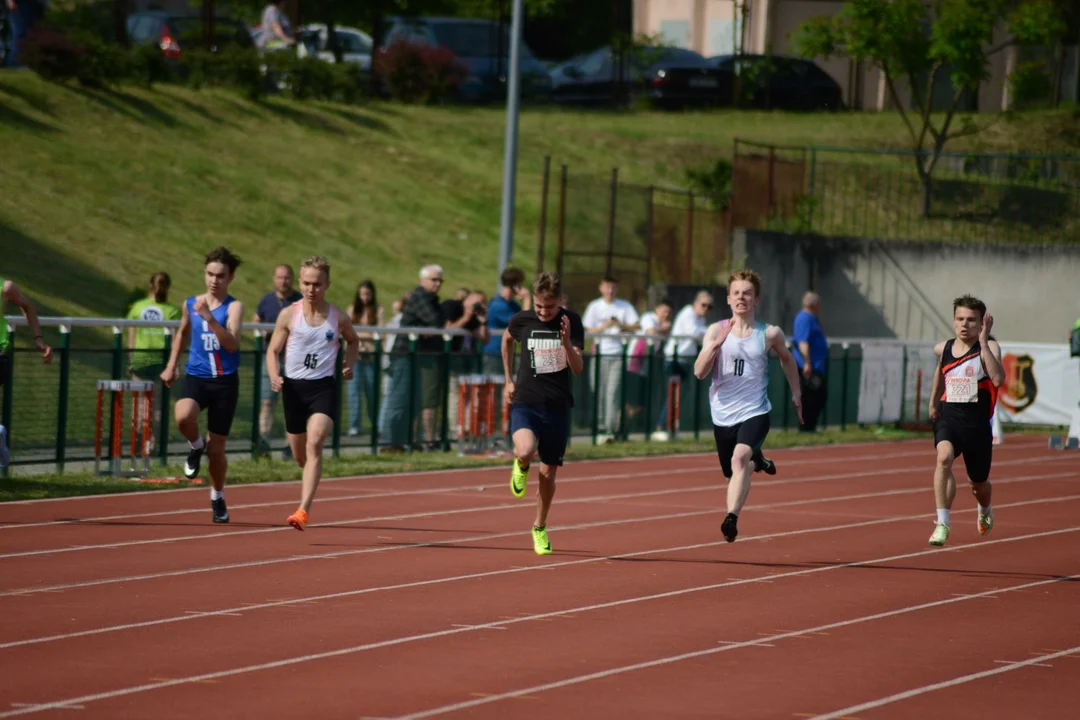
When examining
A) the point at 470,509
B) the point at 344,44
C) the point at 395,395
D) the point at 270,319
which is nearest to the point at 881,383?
the point at 395,395

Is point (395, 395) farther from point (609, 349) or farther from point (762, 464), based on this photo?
point (762, 464)

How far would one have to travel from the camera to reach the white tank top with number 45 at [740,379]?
1283 cm

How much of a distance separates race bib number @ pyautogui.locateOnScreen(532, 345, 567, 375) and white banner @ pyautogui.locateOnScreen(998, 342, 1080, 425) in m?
19.0

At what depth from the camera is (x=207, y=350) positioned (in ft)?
44.9

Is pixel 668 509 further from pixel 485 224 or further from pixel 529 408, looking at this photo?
pixel 485 224

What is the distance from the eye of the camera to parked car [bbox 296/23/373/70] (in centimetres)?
4172

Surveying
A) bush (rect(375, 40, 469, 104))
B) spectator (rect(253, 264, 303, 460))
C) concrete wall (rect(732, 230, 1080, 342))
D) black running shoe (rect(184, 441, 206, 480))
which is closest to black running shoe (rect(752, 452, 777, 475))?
black running shoe (rect(184, 441, 206, 480))

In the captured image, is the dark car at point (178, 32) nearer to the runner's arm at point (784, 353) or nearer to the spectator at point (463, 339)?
the spectator at point (463, 339)

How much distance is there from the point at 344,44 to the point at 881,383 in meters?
19.1

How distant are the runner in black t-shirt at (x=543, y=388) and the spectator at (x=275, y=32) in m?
26.6

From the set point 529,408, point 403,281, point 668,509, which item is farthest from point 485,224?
point 529,408

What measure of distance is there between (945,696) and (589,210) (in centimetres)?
2148

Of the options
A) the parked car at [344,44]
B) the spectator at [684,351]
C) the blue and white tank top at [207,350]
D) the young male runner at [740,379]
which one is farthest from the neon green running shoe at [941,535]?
the parked car at [344,44]

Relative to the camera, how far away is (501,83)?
1727 inches
